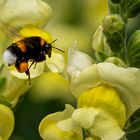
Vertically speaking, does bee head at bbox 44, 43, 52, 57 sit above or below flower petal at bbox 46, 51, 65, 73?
above

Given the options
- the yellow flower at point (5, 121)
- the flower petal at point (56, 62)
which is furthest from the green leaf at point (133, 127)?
the yellow flower at point (5, 121)

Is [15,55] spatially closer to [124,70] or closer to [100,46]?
[100,46]

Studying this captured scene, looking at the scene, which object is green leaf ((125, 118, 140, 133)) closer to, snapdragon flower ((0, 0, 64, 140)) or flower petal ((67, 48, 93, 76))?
flower petal ((67, 48, 93, 76))

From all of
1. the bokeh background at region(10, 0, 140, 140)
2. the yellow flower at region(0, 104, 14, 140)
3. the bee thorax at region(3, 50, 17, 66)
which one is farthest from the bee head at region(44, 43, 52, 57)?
the bokeh background at region(10, 0, 140, 140)

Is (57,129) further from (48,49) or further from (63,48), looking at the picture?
(63,48)

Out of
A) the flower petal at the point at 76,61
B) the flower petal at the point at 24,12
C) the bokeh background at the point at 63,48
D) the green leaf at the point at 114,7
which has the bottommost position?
the bokeh background at the point at 63,48

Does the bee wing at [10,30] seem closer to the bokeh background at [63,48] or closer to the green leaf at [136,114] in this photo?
the green leaf at [136,114]
